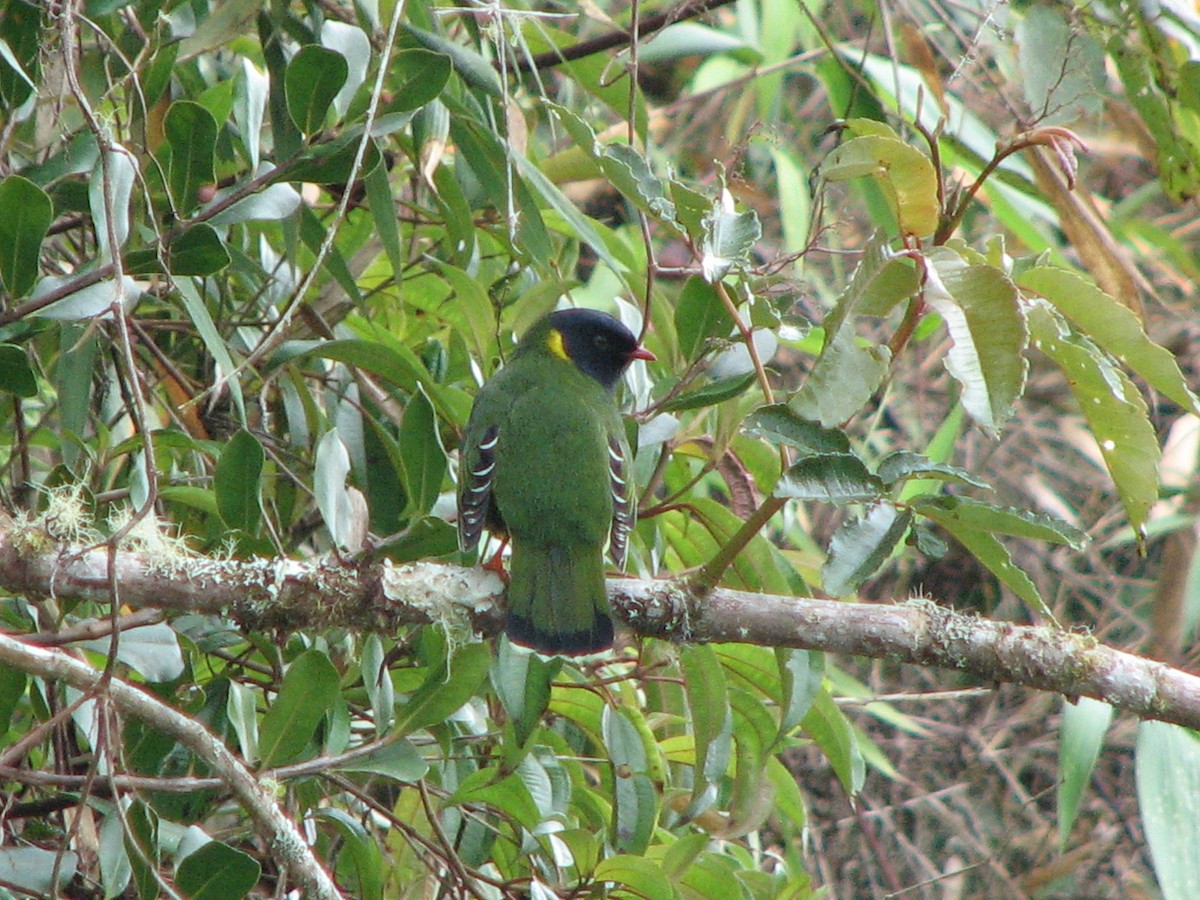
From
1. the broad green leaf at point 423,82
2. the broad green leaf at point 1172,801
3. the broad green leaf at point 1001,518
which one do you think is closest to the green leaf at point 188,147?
the broad green leaf at point 423,82

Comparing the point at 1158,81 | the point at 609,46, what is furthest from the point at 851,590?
the point at 609,46

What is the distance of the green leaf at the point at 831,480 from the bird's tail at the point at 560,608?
810 millimetres

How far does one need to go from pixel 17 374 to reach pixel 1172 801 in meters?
2.68

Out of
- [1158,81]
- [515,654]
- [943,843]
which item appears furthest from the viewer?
[943,843]

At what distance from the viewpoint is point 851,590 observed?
2.52m

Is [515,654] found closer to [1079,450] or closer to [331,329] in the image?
[331,329]

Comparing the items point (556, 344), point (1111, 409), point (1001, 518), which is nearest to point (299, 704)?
point (1001, 518)

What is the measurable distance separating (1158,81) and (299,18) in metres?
2.26

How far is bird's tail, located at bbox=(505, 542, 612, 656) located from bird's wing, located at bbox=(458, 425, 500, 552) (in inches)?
5.7

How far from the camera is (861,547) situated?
2.53m

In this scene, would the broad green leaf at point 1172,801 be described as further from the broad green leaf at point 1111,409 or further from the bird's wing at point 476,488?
the bird's wing at point 476,488

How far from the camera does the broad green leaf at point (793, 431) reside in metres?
2.33

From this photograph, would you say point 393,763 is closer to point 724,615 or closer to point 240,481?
point 240,481

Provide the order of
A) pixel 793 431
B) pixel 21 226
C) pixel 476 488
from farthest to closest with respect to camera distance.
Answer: pixel 476 488, pixel 21 226, pixel 793 431
